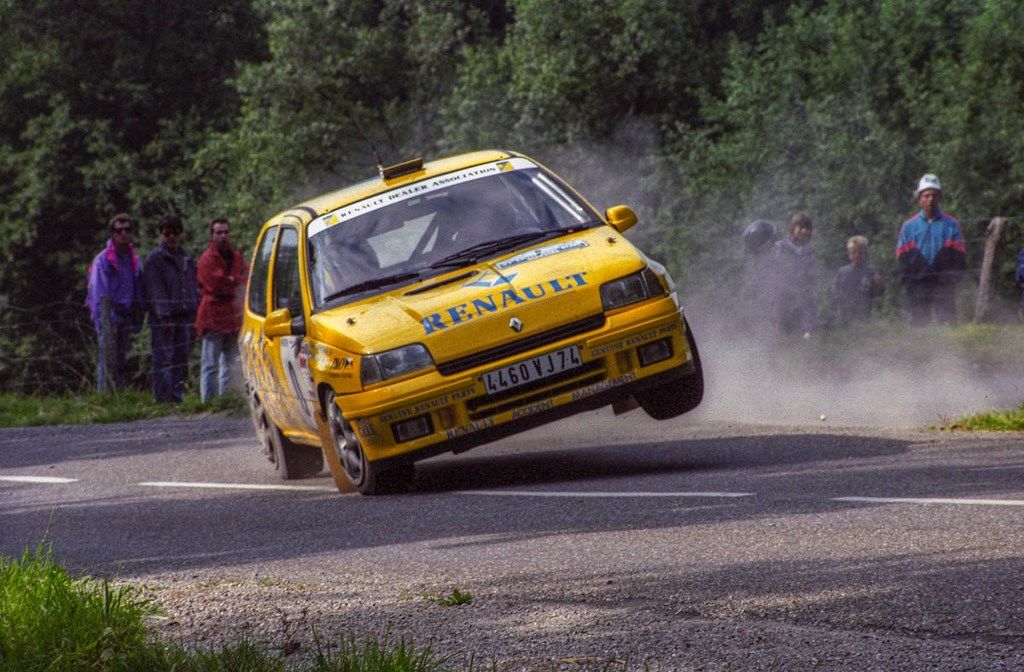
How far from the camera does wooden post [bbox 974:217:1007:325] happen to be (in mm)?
19188

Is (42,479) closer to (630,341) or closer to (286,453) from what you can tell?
(286,453)

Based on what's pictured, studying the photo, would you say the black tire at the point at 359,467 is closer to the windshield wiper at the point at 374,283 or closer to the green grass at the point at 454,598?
the windshield wiper at the point at 374,283

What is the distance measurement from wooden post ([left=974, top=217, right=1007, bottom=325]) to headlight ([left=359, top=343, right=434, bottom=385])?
34.2 ft

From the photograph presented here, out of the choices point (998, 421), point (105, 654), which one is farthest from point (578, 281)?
point (105, 654)

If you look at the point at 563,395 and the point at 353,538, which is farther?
the point at 563,395

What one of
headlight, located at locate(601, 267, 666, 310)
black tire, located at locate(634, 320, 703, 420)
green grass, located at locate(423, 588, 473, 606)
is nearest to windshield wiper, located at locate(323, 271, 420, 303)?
headlight, located at locate(601, 267, 666, 310)

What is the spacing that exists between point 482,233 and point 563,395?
1.34 m

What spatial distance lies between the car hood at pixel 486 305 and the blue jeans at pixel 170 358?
9518 millimetres

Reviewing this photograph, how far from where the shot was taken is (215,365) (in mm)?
18672

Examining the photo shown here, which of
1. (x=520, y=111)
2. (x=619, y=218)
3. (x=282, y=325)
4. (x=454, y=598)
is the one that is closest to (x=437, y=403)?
(x=282, y=325)

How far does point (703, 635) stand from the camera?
5430 millimetres

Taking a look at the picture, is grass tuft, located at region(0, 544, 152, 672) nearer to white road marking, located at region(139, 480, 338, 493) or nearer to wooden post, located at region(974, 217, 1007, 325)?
white road marking, located at region(139, 480, 338, 493)

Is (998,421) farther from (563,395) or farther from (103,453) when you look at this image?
(103,453)

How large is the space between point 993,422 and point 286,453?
4.37m
